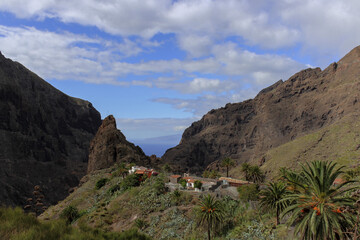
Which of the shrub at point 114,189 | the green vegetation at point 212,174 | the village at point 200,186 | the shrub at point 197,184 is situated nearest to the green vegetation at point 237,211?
the shrub at point 114,189

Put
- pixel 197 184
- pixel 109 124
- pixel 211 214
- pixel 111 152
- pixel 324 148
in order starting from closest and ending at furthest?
1. pixel 211 214
2. pixel 197 184
3. pixel 111 152
4. pixel 109 124
5. pixel 324 148

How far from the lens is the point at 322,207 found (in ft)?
60.5

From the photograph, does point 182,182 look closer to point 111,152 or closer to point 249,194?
point 249,194

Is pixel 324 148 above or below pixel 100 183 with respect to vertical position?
above

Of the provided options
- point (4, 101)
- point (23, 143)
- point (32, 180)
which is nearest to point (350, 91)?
point (32, 180)

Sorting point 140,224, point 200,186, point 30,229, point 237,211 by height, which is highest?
point 30,229

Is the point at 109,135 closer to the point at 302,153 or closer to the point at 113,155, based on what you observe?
the point at 113,155

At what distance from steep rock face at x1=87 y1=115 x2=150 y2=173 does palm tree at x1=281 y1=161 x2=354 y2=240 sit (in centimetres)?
9762

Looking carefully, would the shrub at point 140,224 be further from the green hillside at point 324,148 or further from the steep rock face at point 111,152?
the green hillside at point 324,148

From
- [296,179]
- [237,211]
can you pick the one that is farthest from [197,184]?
[296,179]

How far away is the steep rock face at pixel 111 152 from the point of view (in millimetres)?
119438

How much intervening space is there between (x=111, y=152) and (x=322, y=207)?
112 m

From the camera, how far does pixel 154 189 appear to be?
6106cm

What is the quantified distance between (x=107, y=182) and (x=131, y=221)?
3672cm
